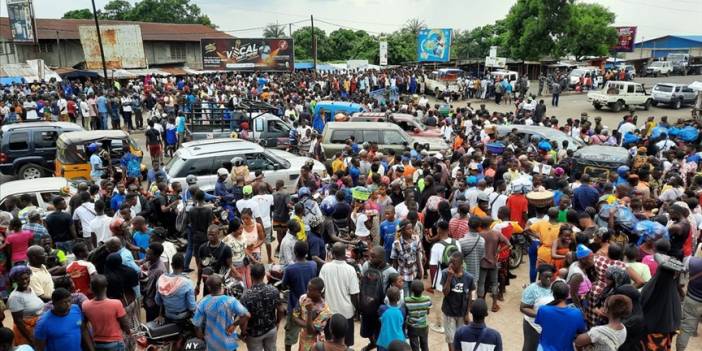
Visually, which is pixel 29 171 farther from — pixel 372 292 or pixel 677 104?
pixel 677 104

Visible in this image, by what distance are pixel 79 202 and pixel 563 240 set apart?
7.15 m

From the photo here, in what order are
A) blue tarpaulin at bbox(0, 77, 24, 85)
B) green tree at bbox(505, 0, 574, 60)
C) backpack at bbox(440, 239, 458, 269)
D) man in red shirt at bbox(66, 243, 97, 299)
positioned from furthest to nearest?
green tree at bbox(505, 0, 574, 60) < blue tarpaulin at bbox(0, 77, 24, 85) < backpack at bbox(440, 239, 458, 269) < man in red shirt at bbox(66, 243, 97, 299)

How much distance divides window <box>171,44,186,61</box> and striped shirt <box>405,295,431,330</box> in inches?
1786

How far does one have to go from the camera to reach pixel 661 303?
523 cm

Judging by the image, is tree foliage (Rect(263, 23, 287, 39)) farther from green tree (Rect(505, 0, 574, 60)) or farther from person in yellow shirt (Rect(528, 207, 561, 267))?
person in yellow shirt (Rect(528, 207, 561, 267))

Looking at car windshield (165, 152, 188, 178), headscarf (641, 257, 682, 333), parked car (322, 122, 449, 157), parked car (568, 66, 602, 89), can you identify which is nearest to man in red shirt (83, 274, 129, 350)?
headscarf (641, 257, 682, 333)

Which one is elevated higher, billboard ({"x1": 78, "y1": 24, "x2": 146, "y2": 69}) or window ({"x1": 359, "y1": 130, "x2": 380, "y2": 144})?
billboard ({"x1": 78, "y1": 24, "x2": 146, "y2": 69})

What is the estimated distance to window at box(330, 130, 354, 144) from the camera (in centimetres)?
1466

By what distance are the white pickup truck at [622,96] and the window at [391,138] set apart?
56.3 feet

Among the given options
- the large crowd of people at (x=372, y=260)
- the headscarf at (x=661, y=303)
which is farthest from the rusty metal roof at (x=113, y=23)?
the headscarf at (x=661, y=303)

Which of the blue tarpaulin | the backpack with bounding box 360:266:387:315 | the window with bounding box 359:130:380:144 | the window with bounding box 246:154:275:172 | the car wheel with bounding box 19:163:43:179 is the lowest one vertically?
the car wheel with bounding box 19:163:43:179

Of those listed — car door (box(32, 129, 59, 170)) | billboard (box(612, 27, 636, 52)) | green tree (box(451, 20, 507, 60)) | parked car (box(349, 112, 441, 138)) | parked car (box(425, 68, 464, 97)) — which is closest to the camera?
car door (box(32, 129, 59, 170))

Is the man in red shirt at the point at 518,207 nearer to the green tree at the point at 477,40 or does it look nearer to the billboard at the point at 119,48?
the billboard at the point at 119,48

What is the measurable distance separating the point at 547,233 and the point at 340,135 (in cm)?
847
